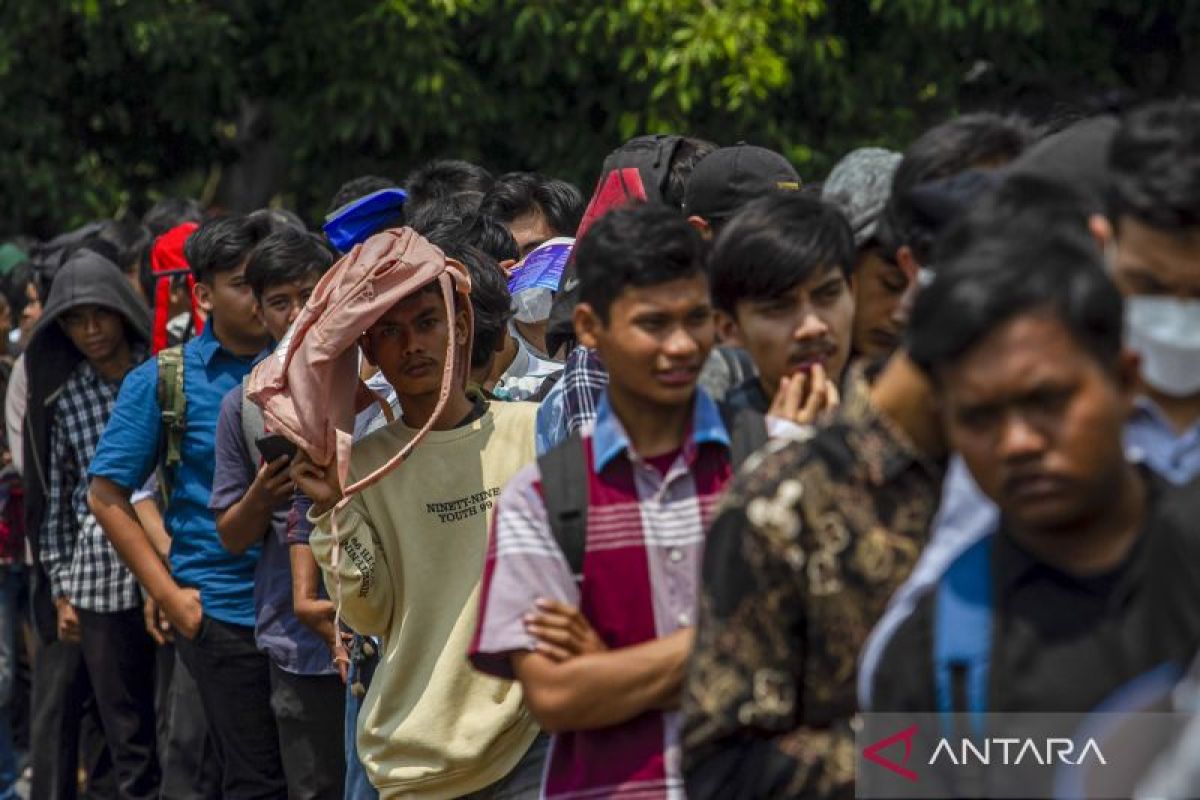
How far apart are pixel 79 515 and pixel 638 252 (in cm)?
454

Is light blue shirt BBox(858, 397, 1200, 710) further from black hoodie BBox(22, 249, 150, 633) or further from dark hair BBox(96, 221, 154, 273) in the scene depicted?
dark hair BBox(96, 221, 154, 273)

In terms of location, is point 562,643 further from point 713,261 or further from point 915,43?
point 915,43

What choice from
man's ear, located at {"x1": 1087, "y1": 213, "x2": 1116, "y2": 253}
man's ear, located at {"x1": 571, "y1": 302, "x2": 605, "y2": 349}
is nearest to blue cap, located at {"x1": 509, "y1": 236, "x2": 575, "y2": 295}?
man's ear, located at {"x1": 571, "y1": 302, "x2": 605, "y2": 349}

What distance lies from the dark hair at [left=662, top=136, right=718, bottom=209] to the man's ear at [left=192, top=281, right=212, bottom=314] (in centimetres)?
182

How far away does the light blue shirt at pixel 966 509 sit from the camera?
2738mm

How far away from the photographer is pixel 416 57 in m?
11.6

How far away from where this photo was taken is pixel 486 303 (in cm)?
556

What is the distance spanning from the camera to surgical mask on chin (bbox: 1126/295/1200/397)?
277cm

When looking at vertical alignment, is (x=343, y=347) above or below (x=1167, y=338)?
below

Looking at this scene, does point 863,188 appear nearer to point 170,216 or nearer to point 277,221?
point 277,221

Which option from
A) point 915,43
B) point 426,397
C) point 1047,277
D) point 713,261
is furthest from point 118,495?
point 915,43

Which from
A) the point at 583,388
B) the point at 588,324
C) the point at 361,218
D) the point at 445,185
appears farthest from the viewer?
the point at 445,185

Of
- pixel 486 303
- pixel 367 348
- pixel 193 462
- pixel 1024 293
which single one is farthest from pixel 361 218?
pixel 1024 293

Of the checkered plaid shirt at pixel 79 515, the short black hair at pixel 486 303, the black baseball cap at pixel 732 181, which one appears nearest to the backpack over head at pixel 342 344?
the short black hair at pixel 486 303
